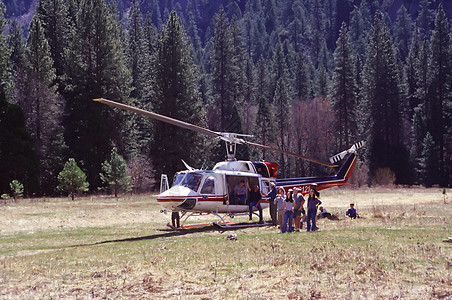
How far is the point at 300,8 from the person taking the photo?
189 meters

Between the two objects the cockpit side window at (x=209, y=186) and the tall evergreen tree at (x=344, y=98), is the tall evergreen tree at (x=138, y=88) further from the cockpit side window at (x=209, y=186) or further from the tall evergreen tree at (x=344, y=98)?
the cockpit side window at (x=209, y=186)

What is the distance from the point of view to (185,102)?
58.0 metres

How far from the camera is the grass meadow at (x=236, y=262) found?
1109 cm

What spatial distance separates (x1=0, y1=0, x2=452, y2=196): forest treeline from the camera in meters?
50.5

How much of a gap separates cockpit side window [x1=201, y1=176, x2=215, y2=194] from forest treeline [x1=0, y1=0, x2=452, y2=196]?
25.2 m

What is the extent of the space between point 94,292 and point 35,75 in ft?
139

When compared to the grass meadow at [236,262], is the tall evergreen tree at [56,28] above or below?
above

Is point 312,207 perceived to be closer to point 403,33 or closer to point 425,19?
point 403,33

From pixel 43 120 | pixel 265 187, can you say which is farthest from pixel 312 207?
pixel 43 120

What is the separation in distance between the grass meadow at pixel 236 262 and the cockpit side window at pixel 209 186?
4.65 ft

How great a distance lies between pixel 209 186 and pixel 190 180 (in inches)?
29.3

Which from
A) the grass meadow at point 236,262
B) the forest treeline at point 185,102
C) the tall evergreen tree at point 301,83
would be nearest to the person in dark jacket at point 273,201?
the grass meadow at point 236,262

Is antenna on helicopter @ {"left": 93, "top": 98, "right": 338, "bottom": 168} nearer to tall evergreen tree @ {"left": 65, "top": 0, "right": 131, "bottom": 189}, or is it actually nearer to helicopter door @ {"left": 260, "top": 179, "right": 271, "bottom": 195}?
helicopter door @ {"left": 260, "top": 179, "right": 271, "bottom": 195}

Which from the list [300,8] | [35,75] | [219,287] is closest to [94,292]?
[219,287]
